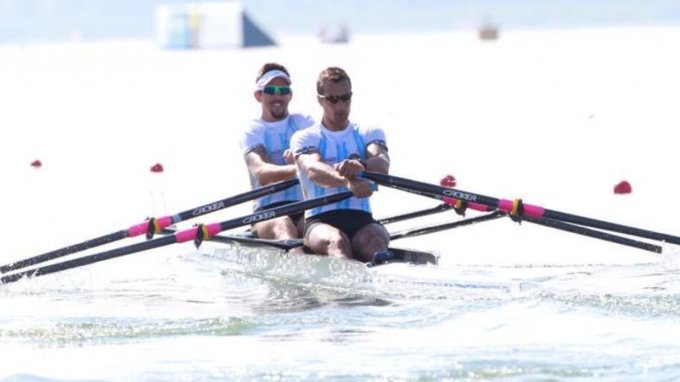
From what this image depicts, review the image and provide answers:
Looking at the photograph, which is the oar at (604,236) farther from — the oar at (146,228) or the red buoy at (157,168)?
the red buoy at (157,168)

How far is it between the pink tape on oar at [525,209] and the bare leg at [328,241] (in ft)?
3.47

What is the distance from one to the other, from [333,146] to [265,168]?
0.98 meters

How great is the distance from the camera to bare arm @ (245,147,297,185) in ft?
37.7

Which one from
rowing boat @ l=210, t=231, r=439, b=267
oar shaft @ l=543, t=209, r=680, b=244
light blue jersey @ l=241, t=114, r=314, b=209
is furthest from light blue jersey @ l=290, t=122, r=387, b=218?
oar shaft @ l=543, t=209, r=680, b=244

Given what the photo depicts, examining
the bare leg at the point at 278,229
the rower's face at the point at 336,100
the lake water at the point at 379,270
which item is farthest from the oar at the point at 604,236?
the bare leg at the point at 278,229

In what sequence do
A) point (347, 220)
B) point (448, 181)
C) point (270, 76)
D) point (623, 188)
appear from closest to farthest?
point (347, 220), point (270, 76), point (623, 188), point (448, 181)

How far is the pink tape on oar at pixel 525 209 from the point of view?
34.6 feet

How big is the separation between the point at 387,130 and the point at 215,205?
1224 centimetres

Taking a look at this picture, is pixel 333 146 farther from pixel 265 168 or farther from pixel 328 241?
pixel 265 168

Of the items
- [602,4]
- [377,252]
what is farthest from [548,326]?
[602,4]

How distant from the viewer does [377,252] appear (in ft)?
34.3

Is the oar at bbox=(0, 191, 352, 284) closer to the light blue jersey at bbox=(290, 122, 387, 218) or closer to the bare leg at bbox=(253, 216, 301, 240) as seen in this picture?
the light blue jersey at bbox=(290, 122, 387, 218)

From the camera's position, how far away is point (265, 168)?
11695 millimetres

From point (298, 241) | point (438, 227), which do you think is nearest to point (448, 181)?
point (438, 227)
